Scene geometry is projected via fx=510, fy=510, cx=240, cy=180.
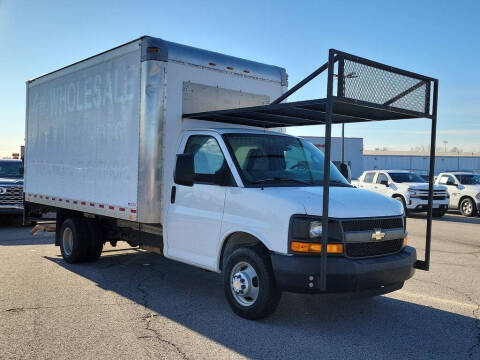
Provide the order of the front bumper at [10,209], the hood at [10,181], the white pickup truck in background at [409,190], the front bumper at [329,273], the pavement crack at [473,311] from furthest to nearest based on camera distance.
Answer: the white pickup truck in background at [409,190]
the hood at [10,181]
the front bumper at [10,209]
the front bumper at [329,273]
the pavement crack at [473,311]

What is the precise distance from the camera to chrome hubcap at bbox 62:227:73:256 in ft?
28.2

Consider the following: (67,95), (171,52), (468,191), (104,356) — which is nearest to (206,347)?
(104,356)

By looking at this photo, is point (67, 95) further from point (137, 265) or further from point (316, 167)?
point (316, 167)

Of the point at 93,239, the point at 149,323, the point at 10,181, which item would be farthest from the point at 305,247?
the point at 10,181

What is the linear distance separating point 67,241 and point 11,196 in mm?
→ 6080

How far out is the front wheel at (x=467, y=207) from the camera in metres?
19.6

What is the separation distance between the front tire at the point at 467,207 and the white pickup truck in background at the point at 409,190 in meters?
1.41

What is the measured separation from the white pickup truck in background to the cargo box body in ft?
39.1

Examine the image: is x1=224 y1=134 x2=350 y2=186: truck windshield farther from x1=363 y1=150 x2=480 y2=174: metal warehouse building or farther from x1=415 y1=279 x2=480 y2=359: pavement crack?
x1=363 y1=150 x2=480 y2=174: metal warehouse building

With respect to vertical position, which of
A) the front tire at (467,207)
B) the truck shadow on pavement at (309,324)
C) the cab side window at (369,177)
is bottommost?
the truck shadow on pavement at (309,324)

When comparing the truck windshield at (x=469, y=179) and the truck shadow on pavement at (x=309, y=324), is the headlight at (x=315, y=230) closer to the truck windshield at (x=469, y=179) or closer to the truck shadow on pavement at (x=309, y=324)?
the truck shadow on pavement at (x=309, y=324)

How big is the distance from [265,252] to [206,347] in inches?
46.2

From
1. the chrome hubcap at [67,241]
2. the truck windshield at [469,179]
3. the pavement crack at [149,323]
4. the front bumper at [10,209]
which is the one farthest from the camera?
the truck windshield at [469,179]

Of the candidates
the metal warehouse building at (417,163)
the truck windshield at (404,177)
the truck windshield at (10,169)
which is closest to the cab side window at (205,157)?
the truck windshield at (10,169)
